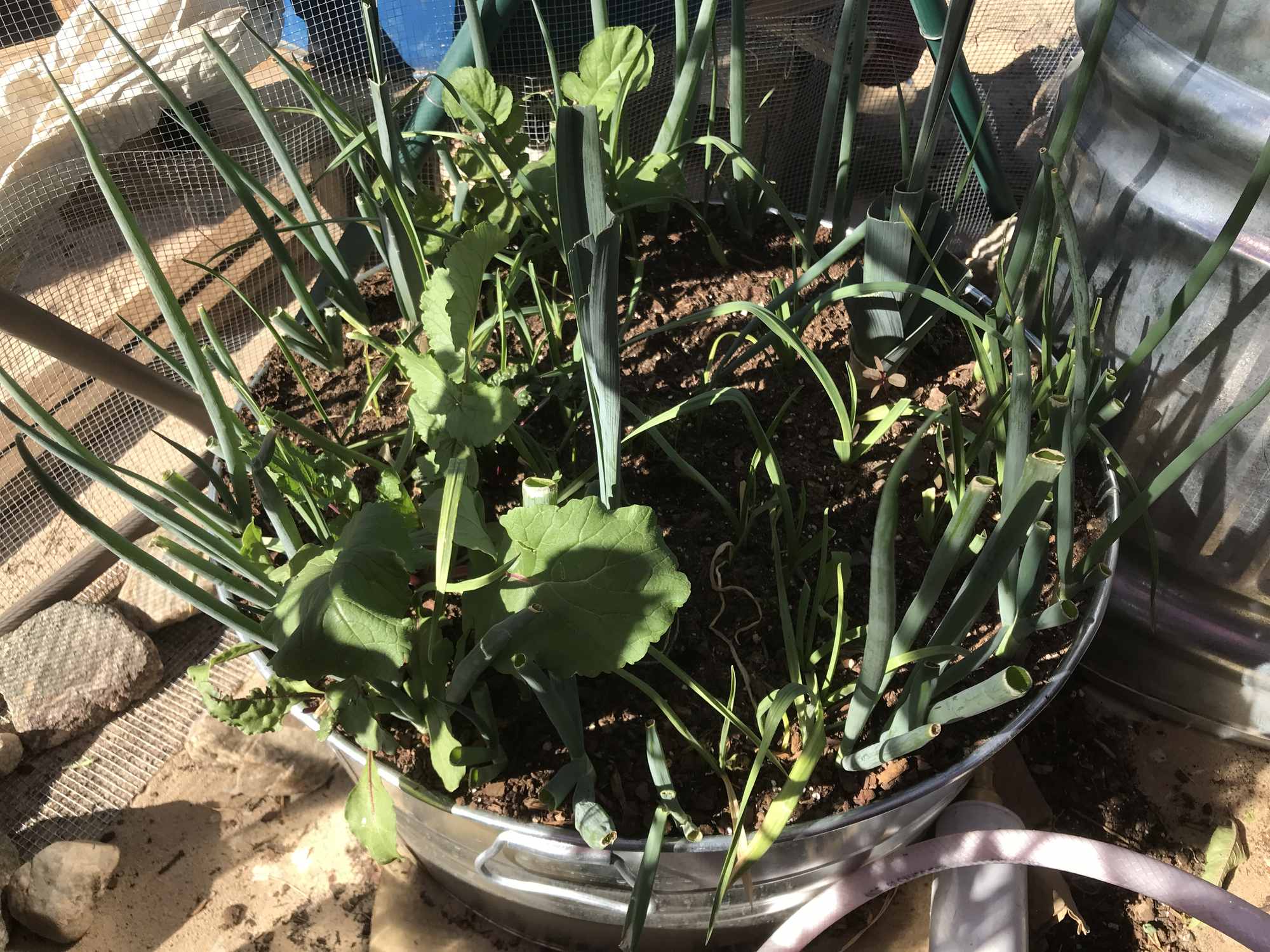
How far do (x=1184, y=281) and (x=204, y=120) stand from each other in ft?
3.72

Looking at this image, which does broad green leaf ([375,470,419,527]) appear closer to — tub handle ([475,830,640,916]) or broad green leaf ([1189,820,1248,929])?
tub handle ([475,830,640,916])

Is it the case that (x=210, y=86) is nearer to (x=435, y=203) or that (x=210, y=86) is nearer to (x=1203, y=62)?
(x=435, y=203)

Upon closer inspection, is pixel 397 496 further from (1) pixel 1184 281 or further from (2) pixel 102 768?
(2) pixel 102 768

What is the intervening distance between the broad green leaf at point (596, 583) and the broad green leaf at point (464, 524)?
0.04 metres

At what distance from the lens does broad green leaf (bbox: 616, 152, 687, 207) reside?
81 centimetres

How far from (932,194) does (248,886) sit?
940 mm

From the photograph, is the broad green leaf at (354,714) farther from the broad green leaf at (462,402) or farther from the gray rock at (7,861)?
the gray rock at (7,861)

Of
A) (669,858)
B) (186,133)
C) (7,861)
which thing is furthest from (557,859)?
(186,133)

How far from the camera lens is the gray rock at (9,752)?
3.58 feet

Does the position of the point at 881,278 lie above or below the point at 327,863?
above

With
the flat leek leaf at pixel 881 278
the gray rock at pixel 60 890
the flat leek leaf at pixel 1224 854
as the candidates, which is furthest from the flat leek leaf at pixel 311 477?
the flat leek leaf at pixel 1224 854

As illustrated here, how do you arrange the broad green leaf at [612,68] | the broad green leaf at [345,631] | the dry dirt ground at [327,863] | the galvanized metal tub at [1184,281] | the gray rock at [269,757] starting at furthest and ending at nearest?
the gray rock at [269,757], the dry dirt ground at [327,863], the broad green leaf at [612,68], the galvanized metal tub at [1184,281], the broad green leaf at [345,631]

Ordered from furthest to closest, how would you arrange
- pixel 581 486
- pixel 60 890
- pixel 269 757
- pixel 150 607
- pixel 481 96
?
pixel 150 607, pixel 269 757, pixel 60 890, pixel 481 96, pixel 581 486

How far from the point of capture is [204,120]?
1.23 meters
